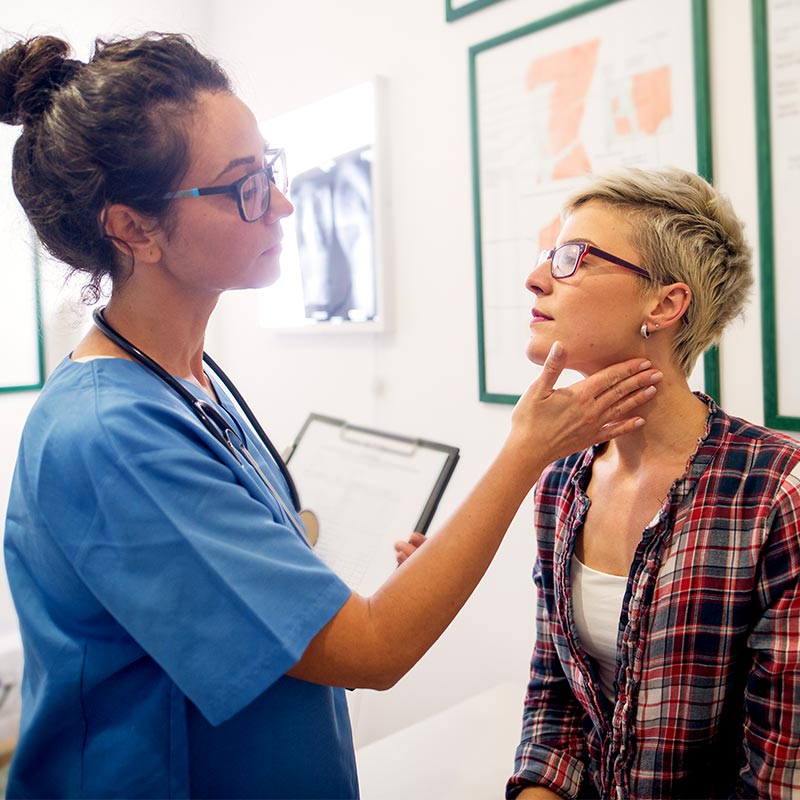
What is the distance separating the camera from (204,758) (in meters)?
0.89

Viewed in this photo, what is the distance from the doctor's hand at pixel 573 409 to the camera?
3.15 ft

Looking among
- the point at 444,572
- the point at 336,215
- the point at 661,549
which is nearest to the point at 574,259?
the point at 661,549

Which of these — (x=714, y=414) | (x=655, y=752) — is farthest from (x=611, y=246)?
(x=655, y=752)

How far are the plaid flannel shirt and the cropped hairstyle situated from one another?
2.66 feet

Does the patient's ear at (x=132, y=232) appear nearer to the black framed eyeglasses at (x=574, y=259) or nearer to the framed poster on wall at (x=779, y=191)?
the black framed eyeglasses at (x=574, y=259)

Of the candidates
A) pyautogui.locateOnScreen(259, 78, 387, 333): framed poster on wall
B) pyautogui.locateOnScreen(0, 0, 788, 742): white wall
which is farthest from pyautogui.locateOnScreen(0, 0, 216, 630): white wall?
pyautogui.locateOnScreen(259, 78, 387, 333): framed poster on wall

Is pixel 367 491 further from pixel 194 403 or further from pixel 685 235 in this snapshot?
pixel 685 235

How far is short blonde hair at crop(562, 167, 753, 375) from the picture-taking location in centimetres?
115

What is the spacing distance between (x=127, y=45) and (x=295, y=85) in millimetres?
1683

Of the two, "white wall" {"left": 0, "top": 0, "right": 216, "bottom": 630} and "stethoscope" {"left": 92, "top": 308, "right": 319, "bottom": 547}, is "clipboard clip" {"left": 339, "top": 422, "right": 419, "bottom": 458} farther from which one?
"white wall" {"left": 0, "top": 0, "right": 216, "bottom": 630}

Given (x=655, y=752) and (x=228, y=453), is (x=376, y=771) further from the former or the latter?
(x=228, y=453)

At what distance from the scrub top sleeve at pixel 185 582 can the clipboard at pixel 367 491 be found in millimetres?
415

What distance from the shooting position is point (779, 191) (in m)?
1.38

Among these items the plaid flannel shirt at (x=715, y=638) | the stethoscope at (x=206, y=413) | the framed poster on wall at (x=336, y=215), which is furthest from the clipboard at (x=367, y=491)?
the framed poster on wall at (x=336, y=215)
